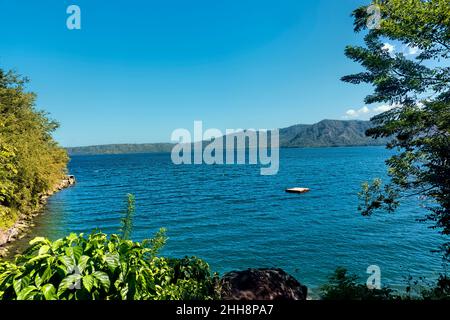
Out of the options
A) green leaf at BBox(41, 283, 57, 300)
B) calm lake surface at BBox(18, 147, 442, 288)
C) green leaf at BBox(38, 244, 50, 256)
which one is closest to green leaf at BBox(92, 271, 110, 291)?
green leaf at BBox(41, 283, 57, 300)

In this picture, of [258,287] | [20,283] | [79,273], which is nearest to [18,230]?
[258,287]

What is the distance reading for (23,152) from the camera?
2856cm

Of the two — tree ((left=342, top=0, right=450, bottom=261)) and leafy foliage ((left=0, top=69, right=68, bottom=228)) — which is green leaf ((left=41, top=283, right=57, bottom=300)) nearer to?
tree ((left=342, top=0, right=450, bottom=261))

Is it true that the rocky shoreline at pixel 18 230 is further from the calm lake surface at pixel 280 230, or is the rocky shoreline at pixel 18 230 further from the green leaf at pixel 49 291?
the green leaf at pixel 49 291

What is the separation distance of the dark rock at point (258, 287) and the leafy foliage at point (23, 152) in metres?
19.5

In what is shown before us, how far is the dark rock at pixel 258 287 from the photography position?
7.61m

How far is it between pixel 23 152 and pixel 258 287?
98.8ft

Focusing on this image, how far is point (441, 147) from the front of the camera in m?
8.60

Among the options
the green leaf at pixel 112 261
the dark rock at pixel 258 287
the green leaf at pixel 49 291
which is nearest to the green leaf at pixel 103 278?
the green leaf at pixel 112 261

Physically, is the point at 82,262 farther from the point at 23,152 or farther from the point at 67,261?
the point at 23,152

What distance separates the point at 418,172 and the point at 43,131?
60.2 meters

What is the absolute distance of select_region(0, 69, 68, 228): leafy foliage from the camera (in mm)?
26431

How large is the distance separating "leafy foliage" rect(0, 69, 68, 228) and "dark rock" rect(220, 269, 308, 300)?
19526mm
